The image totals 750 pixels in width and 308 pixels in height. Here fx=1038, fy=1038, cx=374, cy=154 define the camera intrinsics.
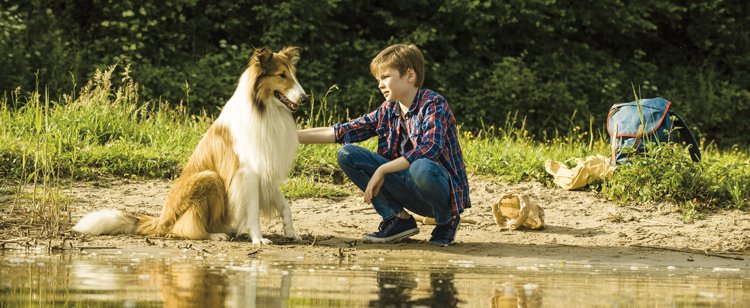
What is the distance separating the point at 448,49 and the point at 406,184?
1286 cm

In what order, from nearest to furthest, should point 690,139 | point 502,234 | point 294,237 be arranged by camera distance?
point 294,237
point 502,234
point 690,139

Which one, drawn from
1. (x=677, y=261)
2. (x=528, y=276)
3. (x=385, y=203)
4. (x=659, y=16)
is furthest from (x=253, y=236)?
(x=659, y=16)

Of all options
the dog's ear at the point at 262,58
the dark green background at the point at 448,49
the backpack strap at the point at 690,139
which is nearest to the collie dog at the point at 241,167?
the dog's ear at the point at 262,58

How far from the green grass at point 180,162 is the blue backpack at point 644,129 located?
0.49 feet

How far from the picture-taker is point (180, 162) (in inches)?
409

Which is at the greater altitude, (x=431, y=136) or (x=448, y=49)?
(x=448, y=49)

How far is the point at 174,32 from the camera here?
1900 centimetres

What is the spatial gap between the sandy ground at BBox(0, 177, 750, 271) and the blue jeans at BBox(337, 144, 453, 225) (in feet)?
0.89

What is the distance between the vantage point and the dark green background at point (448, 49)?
17.8 m

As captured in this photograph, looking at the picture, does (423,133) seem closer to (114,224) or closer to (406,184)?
(406,184)

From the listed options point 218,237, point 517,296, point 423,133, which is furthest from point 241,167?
point 517,296

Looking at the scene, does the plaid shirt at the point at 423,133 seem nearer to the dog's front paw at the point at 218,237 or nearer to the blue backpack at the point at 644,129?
the dog's front paw at the point at 218,237

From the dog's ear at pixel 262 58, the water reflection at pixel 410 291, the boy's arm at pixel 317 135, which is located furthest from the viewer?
the boy's arm at pixel 317 135

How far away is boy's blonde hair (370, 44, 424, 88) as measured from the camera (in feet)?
23.4
